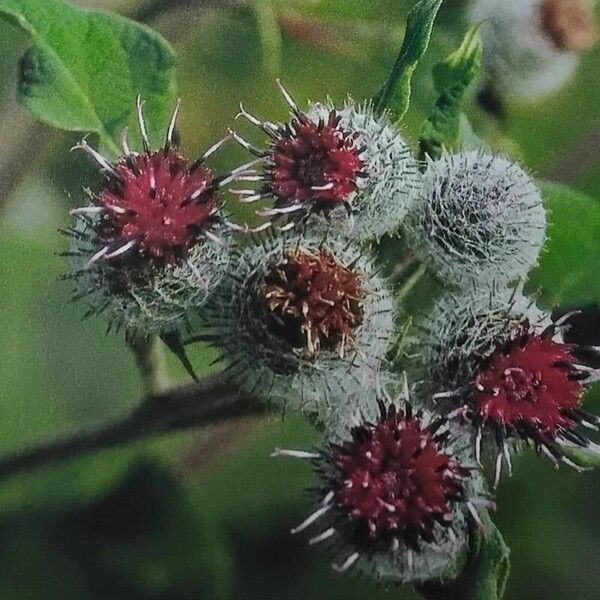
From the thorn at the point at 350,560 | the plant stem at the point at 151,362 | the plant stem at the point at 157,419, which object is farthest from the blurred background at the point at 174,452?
the thorn at the point at 350,560

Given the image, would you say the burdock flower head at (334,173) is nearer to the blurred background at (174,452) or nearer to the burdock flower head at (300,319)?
the burdock flower head at (300,319)

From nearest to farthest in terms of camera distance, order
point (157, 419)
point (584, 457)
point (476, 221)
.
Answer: point (476, 221), point (584, 457), point (157, 419)

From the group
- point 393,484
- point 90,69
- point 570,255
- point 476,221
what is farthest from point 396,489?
point 90,69

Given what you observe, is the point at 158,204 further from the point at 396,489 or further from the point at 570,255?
the point at 570,255

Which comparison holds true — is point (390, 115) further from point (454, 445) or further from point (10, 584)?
point (10, 584)

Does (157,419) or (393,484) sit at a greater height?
(393,484)

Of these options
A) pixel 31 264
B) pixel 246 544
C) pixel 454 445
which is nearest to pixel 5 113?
pixel 31 264

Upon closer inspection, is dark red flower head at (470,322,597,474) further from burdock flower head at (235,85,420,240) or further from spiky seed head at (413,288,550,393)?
burdock flower head at (235,85,420,240)
